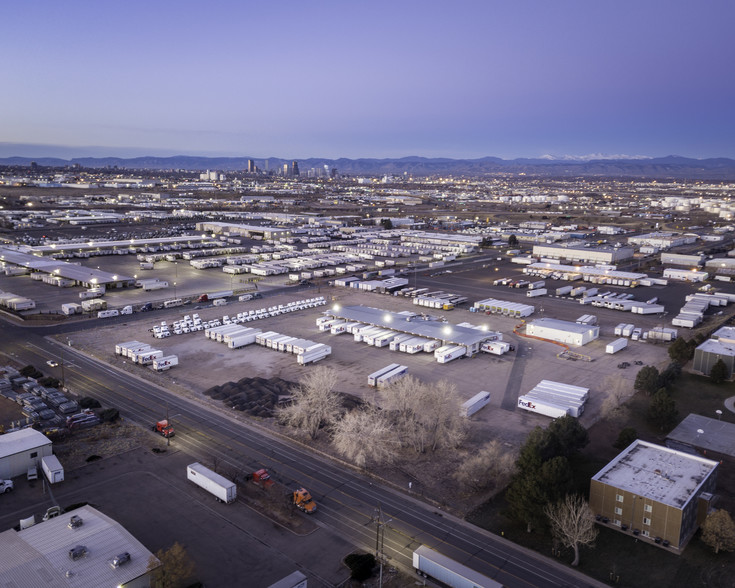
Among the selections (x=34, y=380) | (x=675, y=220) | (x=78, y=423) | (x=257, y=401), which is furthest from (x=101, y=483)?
(x=675, y=220)

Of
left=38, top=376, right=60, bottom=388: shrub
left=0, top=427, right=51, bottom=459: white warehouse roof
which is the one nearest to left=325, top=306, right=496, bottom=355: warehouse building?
left=38, top=376, right=60, bottom=388: shrub

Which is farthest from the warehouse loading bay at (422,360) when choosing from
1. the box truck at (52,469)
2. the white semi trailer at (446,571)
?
the white semi trailer at (446,571)

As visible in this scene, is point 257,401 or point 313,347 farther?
point 313,347

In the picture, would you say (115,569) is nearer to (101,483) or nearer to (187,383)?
(101,483)

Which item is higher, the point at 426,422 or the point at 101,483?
the point at 426,422

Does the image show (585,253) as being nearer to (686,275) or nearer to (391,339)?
(686,275)

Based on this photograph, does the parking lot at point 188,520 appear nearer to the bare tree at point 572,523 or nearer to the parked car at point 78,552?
the parked car at point 78,552

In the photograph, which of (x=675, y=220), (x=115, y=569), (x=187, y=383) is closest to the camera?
(x=115, y=569)
